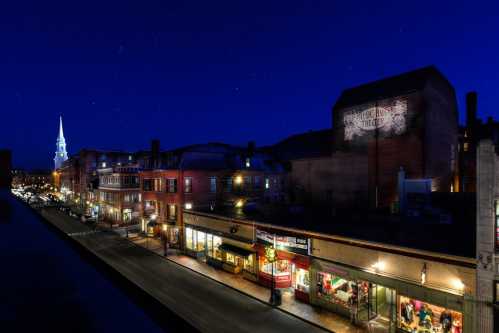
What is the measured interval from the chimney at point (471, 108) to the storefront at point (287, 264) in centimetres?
3567

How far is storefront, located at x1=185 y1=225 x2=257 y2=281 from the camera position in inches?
923

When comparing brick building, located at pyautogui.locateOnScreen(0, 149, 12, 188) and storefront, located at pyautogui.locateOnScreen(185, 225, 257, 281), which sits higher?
brick building, located at pyautogui.locateOnScreen(0, 149, 12, 188)

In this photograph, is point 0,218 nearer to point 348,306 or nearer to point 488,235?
point 348,306

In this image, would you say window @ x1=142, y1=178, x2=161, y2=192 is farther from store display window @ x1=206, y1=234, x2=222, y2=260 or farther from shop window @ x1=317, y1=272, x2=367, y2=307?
shop window @ x1=317, y1=272, x2=367, y2=307

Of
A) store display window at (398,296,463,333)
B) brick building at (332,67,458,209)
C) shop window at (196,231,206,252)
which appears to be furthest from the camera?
shop window at (196,231,206,252)

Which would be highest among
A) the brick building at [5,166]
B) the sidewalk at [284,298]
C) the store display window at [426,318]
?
the brick building at [5,166]

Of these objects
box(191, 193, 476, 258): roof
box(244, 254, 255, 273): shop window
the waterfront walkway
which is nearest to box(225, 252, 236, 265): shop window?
box(244, 254, 255, 273): shop window

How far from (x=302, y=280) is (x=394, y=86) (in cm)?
2402

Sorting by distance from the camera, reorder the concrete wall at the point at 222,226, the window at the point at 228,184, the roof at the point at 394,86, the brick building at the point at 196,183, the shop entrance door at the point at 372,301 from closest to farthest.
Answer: the shop entrance door at the point at 372,301
the concrete wall at the point at 222,226
the roof at the point at 394,86
the brick building at the point at 196,183
the window at the point at 228,184

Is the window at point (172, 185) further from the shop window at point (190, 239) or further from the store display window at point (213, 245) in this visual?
the store display window at point (213, 245)

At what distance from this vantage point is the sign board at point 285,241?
63.5 ft

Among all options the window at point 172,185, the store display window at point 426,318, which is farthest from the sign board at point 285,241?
the window at point 172,185

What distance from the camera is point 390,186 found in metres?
30.5

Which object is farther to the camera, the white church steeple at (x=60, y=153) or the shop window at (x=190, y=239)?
the white church steeple at (x=60, y=153)
